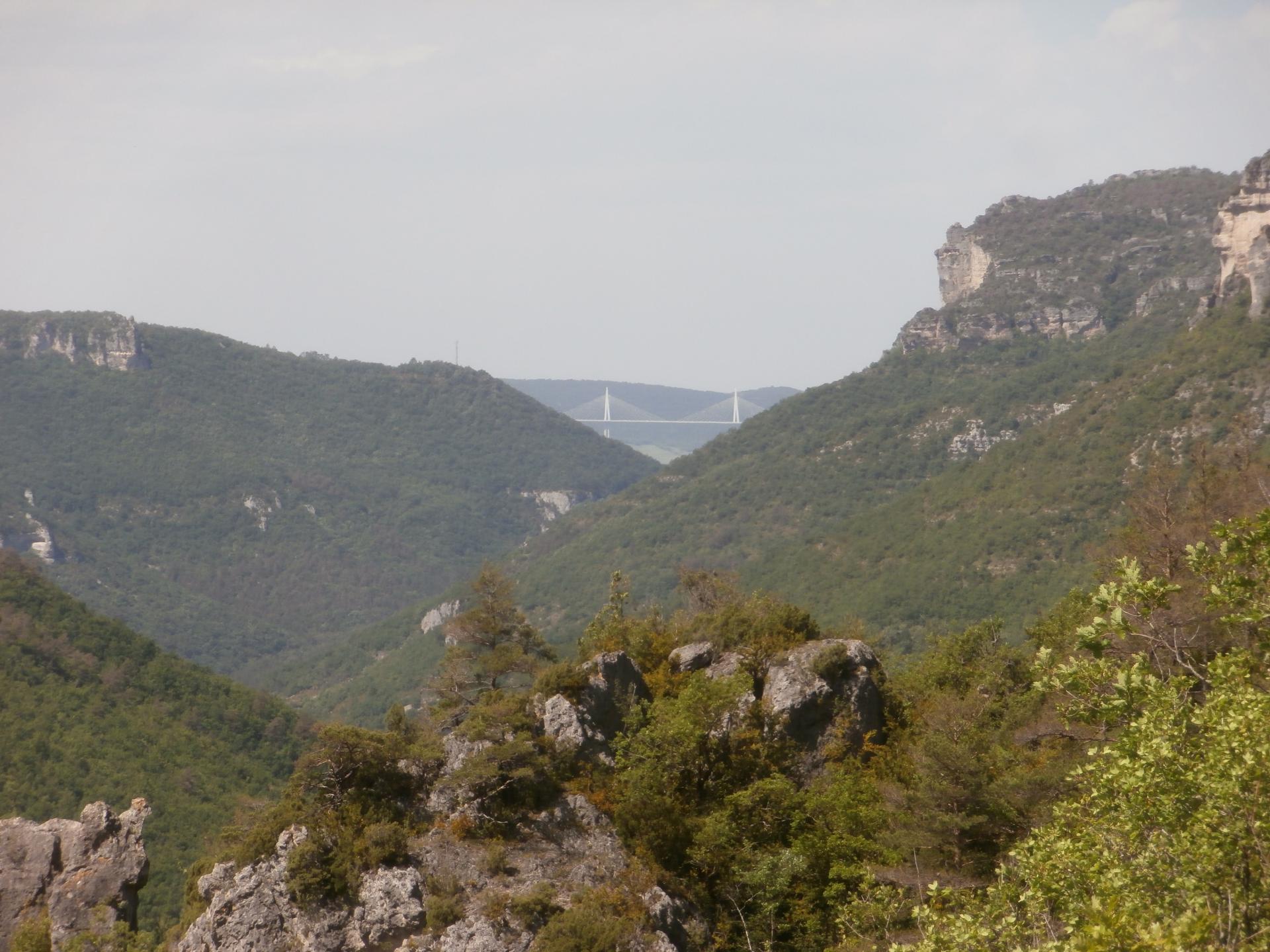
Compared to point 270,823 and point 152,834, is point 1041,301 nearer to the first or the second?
point 152,834

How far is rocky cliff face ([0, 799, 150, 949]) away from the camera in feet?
112

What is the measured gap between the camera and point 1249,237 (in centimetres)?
9381

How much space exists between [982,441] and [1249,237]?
129 ft

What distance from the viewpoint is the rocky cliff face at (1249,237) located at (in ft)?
297

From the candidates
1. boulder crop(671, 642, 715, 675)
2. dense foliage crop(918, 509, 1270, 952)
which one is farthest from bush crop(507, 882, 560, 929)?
dense foliage crop(918, 509, 1270, 952)

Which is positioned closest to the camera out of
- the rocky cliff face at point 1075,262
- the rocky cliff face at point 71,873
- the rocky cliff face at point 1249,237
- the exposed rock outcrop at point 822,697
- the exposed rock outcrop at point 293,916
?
the exposed rock outcrop at point 293,916

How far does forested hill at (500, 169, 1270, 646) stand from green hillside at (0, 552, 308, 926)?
3389 centimetres

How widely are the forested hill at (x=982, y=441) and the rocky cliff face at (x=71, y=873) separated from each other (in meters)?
43.3

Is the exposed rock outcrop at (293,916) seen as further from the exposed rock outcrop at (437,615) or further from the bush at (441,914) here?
the exposed rock outcrop at (437,615)

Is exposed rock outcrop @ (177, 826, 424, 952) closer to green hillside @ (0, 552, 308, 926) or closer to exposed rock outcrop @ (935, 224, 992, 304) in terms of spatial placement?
green hillside @ (0, 552, 308, 926)

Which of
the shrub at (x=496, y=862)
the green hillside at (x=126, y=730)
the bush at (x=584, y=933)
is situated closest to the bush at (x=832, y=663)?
the bush at (x=584, y=933)

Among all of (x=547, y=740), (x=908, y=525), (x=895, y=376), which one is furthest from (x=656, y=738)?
(x=895, y=376)

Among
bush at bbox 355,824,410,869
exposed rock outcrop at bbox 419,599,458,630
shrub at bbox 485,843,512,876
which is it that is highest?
bush at bbox 355,824,410,869

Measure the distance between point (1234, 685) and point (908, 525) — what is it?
88.6m
